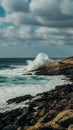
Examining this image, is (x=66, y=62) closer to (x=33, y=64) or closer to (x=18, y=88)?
(x=33, y=64)

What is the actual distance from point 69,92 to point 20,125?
14.9 meters

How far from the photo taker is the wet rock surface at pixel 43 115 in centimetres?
2725

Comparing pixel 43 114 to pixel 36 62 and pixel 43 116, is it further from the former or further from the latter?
pixel 36 62

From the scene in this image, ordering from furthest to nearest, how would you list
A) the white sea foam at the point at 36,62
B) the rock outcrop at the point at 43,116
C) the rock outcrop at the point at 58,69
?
the white sea foam at the point at 36,62 < the rock outcrop at the point at 58,69 < the rock outcrop at the point at 43,116

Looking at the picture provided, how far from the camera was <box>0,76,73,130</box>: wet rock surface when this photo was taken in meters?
27.2

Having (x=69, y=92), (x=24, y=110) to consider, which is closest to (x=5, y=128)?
(x=24, y=110)

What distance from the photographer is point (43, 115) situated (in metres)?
31.6

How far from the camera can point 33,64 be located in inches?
3634

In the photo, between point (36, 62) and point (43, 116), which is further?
point (36, 62)

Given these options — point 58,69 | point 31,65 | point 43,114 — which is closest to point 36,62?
point 31,65

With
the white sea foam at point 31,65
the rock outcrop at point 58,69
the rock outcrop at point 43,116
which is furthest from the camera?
the white sea foam at point 31,65

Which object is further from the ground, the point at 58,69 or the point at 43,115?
the point at 58,69

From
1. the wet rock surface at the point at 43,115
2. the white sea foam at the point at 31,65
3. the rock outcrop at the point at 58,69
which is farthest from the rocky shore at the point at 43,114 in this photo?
the white sea foam at the point at 31,65

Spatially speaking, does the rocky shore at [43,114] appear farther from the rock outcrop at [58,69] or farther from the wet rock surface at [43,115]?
the rock outcrop at [58,69]
